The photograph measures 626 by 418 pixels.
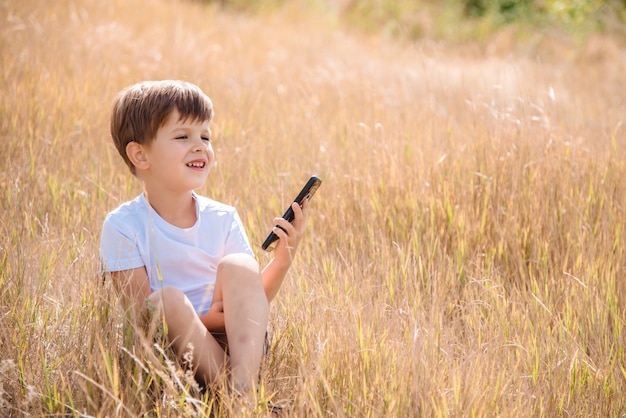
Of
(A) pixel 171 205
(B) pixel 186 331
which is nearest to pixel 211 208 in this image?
(A) pixel 171 205

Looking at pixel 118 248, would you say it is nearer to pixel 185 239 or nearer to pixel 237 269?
pixel 185 239

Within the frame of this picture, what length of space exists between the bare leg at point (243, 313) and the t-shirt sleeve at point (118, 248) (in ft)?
0.93

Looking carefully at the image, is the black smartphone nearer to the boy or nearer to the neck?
the boy

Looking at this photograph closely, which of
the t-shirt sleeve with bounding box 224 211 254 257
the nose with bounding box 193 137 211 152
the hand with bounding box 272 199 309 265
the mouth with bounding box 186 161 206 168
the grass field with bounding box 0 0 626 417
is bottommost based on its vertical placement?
the grass field with bounding box 0 0 626 417

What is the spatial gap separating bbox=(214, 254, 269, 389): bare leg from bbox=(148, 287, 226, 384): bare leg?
6cm

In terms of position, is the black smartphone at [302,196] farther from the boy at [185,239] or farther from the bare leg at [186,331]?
the bare leg at [186,331]

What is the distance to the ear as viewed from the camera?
245 centimetres

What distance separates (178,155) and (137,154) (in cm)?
18

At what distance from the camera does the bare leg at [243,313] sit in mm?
2061

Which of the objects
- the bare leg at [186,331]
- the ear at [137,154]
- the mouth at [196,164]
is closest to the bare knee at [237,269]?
the bare leg at [186,331]

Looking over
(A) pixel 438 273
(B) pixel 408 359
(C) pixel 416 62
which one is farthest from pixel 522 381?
(C) pixel 416 62

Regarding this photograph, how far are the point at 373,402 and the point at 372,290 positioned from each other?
820mm

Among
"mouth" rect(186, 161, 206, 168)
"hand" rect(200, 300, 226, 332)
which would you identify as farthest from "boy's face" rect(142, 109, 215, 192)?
"hand" rect(200, 300, 226, 332)

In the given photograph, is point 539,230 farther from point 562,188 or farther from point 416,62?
point 416,62
